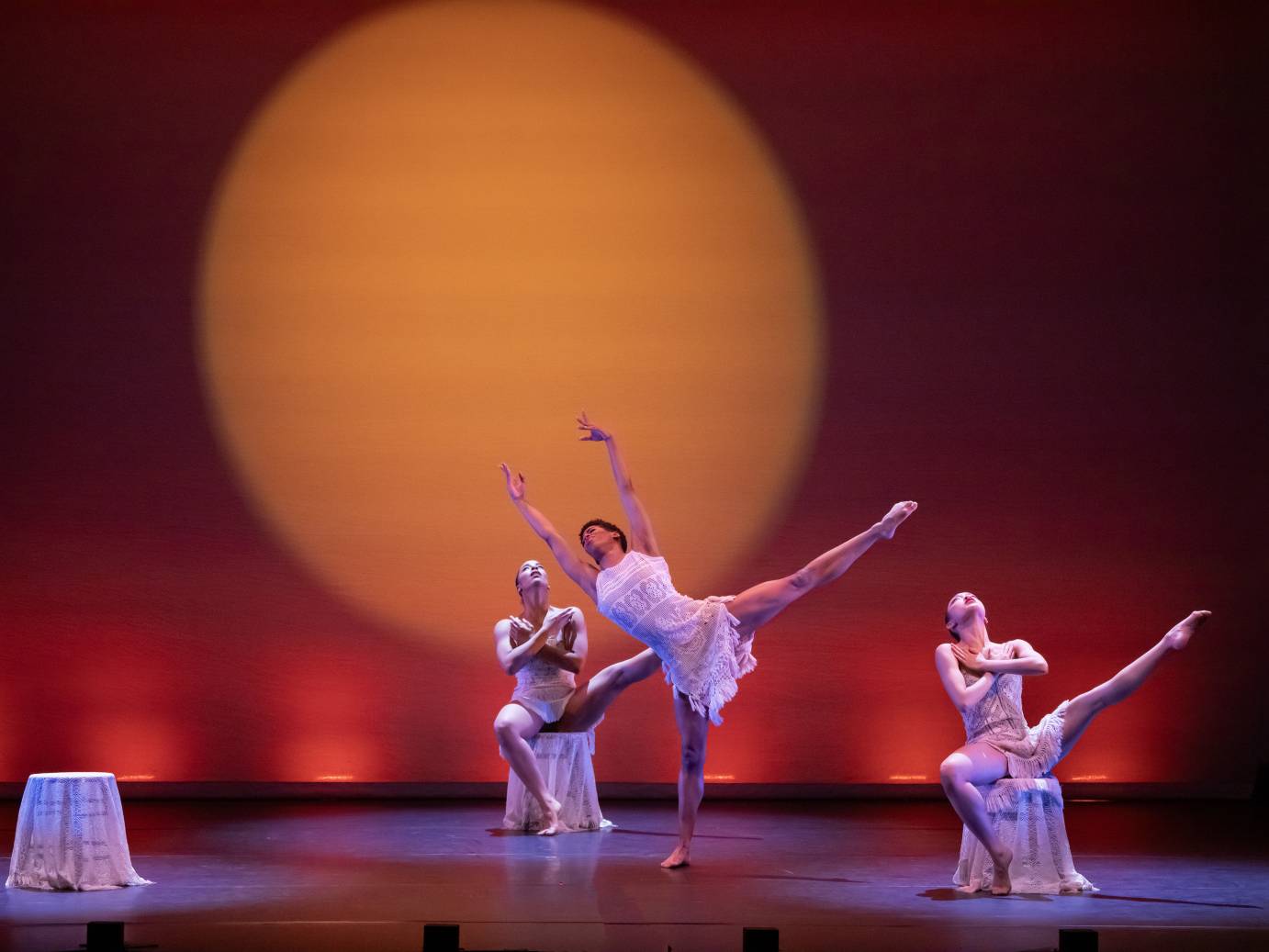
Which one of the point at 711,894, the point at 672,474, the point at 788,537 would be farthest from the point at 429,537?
the point at 711,894

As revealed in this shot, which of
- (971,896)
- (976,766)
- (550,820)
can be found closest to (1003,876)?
(971,896)

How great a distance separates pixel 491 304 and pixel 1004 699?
4051mm

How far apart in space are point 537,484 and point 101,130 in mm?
3043

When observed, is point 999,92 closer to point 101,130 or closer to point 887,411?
point 887,411

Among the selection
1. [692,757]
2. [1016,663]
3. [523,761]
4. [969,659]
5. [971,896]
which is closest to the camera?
[971,896]

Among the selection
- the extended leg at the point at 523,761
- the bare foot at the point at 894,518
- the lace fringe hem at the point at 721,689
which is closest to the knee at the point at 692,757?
the lace fringe hem at the point at 721,689

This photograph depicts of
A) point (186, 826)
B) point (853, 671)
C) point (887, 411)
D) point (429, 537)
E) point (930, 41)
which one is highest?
point (930, 41)

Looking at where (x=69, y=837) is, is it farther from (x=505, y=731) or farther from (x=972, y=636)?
(x=972, y=636)

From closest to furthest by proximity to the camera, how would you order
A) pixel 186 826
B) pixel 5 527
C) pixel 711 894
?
pixel 711 894
pixel 186 826
pixel 5 527

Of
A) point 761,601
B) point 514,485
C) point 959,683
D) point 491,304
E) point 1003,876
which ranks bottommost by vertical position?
point 1003,876

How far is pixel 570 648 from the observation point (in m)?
6.34

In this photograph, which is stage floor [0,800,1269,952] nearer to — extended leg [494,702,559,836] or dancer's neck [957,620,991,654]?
extended leg [494,702,559,836]

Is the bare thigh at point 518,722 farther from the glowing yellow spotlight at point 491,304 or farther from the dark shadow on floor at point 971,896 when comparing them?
the dark shadow on floor at point 971,896

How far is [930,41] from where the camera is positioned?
7902mm
